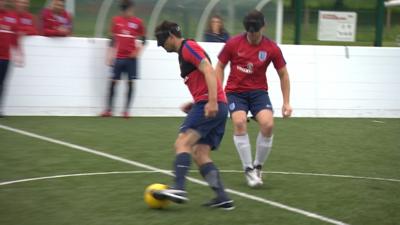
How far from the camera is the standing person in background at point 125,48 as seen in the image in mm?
13133

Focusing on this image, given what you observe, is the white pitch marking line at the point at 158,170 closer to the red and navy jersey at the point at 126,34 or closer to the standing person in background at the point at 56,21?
the standing person in background at the point at 56,21

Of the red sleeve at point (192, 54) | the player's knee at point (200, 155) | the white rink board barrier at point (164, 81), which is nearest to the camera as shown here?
the red sleeve at point (192, 54)

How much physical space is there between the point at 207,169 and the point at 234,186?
119 cm

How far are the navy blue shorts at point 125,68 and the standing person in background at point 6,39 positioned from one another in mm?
1638

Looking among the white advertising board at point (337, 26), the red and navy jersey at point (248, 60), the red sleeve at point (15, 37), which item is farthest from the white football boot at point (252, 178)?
the white advertising board at point (337, 26)

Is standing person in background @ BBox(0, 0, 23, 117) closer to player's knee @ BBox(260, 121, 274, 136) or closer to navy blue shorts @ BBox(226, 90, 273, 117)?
navy blue shorts @ BBox(226, 90, 273, 117)

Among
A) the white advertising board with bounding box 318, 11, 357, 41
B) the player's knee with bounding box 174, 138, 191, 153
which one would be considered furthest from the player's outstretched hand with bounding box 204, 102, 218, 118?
the white advertising board with bounding box 318, 11, 357, 41

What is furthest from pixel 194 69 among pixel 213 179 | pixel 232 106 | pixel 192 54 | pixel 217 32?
pixel 217 32

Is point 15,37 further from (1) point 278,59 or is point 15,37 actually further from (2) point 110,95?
(1) point 278,59

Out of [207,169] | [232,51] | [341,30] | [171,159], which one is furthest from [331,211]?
[341,30]

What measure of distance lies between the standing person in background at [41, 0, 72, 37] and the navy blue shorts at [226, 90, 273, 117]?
5821mm

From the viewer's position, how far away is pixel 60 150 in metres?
9.61

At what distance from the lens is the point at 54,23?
1318cm

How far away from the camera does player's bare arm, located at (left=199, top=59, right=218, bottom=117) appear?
6.41 m
